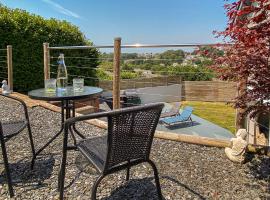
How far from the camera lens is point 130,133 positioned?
1.58 meters

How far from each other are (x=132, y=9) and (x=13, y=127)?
25.1m

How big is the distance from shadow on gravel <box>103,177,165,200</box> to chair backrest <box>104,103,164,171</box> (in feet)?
1.36

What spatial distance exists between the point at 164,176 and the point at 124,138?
2.81 feet

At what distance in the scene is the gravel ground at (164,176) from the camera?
200cm

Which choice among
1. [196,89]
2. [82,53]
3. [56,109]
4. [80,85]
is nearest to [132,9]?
[196,89]

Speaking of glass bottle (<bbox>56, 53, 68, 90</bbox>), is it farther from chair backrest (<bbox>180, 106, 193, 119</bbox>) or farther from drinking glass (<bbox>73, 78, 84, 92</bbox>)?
chair backrest (<bbox>180, 106, 193, 119</bbox>)

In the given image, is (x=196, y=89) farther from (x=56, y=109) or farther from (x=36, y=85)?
(x=56, y=109)

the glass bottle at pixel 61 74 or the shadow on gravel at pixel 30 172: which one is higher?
the glass bottle at pixel 61 74

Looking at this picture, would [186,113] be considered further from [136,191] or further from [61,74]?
[136,191]

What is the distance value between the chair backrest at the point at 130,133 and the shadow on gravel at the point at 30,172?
0.89m

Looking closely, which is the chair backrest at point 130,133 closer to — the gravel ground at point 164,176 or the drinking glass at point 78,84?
the gravel ground at point 164,176

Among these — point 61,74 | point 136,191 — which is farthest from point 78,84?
point 136,191

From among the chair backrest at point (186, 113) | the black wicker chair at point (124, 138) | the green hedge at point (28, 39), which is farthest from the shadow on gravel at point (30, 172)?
the chair backrest at point (186, 113)

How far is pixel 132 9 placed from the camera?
25.7 m
